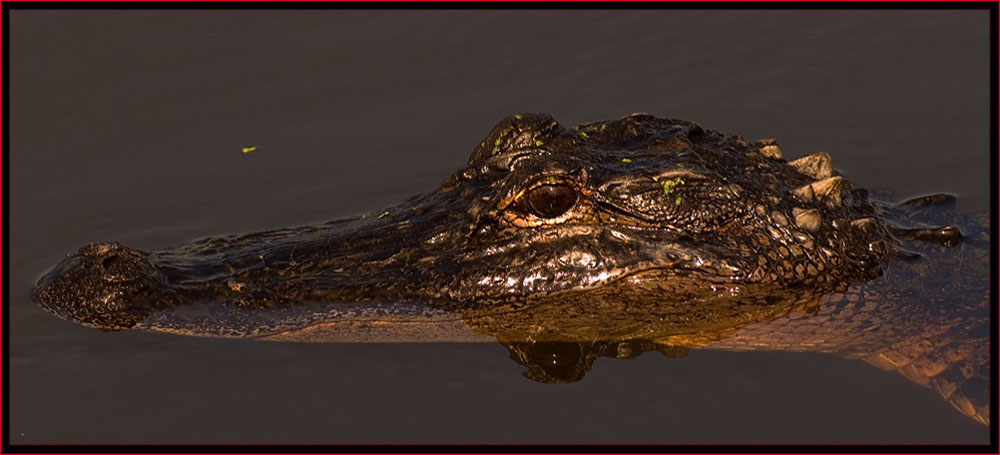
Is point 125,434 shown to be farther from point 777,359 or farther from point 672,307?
point 777,359

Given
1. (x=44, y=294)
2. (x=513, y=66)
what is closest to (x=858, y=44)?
(x=513, y=66)

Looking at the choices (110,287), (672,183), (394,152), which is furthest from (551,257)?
(394,152)

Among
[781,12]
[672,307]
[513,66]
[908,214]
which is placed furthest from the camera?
[781,12]

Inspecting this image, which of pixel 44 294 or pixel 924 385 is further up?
pixel 44 294

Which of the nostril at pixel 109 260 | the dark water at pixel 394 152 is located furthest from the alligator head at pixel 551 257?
the dark water at pixel 394 152

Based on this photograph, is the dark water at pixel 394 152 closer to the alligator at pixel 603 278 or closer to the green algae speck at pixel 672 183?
the alligator at pixel 603 278

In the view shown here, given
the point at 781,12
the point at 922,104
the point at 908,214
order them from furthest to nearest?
the point at 781,12
the point at 922,104
the point at 908,214
